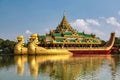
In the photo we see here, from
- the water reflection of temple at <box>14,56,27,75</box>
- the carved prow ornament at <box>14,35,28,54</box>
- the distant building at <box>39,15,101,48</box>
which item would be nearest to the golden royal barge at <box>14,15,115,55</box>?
the distant building at <box>39,15,101,48</box>

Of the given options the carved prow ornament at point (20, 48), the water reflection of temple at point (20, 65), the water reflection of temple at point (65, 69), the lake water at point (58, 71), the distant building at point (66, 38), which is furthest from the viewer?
the distant building at point (66, 38)

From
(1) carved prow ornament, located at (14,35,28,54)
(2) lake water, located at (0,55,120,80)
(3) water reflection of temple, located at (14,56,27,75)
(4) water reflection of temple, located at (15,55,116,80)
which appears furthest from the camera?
(1) carved prow ornament, located at (14,35,28,54)

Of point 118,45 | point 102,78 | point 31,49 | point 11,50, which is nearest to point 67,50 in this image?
point 31,49

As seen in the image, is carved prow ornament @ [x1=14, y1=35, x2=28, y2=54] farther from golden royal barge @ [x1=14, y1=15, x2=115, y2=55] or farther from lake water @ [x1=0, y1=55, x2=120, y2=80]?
lake water @ [x1=0, y1=55, x2=120, y2=80]

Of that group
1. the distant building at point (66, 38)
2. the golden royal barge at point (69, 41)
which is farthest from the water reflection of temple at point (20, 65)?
the distant building at point (66, 38)

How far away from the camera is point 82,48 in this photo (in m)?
50.0

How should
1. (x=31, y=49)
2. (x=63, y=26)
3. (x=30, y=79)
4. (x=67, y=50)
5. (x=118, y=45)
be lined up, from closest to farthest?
(x=30, y=79), (x=31, y=49), (x=67, y=50), (x=63, y=26), (x=118, y=45)

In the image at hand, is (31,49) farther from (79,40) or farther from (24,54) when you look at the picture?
(79,40)

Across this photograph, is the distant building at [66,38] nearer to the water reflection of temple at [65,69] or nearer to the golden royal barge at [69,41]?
the golden royal barge at [69,41]

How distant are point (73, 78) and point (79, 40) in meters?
36.6

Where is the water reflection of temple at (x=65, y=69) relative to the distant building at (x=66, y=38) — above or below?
below

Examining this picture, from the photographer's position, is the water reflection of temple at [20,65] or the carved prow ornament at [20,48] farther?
the carved prow ornament at [20,48]

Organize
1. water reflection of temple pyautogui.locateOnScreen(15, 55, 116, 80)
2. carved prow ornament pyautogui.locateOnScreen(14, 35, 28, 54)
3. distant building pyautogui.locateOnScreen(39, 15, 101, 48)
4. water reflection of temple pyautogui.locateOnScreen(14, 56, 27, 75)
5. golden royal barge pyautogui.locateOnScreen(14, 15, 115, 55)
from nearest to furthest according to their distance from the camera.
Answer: water reflection of temple pyautogui.locateOnScreen(15, 55, 116, 80) → water reflection of temple pyautogui.locateOnScreen(14, 56, 27, 75) → carved prow ornament pyautogui.locateOnScreen(14, 35, 28, 54) → golden royal barge pyautogui.locateOnScreen(14, 15, 115, 55) → distant building pyautogui.locateOnScreen(39, 15, 101, 48)

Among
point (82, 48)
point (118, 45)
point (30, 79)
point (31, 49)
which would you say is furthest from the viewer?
point (118, 45)
